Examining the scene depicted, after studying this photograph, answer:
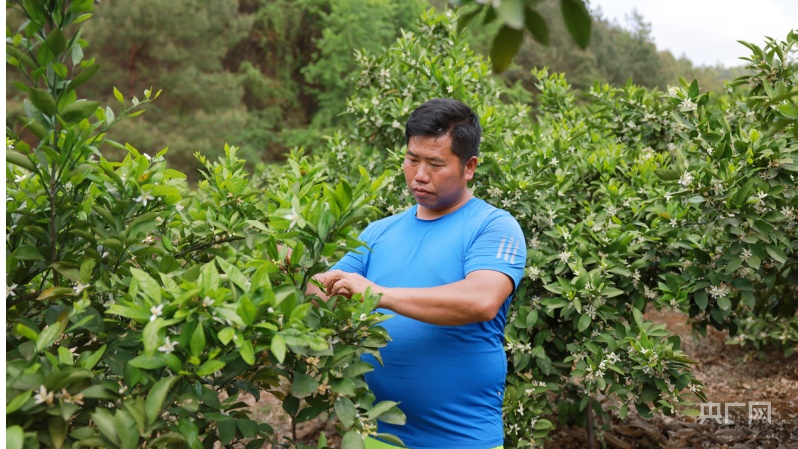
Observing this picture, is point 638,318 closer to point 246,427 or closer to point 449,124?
point 449,124

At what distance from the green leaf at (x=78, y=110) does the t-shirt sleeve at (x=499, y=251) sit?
125cm

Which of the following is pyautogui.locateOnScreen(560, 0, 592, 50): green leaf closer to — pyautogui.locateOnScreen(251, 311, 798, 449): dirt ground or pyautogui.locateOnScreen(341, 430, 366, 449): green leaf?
pyautogui.locateOnScreen(341, 430, 366, 449): green leaf

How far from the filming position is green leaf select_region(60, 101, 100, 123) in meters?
1.73

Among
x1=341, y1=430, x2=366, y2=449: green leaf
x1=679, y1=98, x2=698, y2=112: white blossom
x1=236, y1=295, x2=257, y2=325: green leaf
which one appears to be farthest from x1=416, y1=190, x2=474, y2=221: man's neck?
x1=679, y1=98, x2=698, y2=112: white blossom

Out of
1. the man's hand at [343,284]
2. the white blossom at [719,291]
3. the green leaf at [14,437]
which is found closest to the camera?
the green leaf at [14,437]

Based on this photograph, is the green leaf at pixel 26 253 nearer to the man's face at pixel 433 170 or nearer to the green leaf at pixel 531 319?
the man's face at pixel 433 170

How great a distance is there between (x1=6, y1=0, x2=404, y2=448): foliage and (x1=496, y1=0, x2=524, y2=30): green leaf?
0.81m

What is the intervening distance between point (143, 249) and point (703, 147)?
3.00m

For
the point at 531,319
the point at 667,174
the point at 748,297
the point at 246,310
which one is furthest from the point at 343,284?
the point at 748,297

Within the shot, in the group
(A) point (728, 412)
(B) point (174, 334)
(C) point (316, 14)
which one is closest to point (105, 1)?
(C) point (316, 14)

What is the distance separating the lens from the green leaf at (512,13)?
38.5 inches

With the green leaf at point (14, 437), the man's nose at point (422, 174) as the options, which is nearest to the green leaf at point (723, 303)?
the man's nose at point (422, 174)

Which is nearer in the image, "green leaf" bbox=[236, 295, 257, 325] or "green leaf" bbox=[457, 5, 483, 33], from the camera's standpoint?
"green leaf" bbox=[457, 5, 483, 33]

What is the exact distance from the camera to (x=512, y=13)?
986 millimetres
